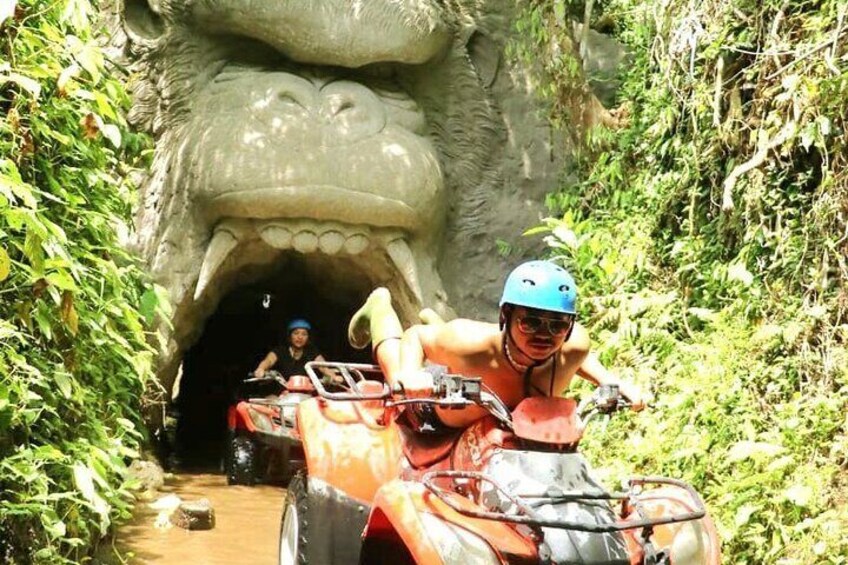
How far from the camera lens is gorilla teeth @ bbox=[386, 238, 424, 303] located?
9.17 meters

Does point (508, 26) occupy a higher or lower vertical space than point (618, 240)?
higher

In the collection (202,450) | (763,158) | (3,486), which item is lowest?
(202,450)

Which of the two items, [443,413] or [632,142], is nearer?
[443,413]

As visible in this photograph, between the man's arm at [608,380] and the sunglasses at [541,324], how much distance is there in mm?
394

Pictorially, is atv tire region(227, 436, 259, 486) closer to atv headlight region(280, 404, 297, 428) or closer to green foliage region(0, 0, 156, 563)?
atv headlight region(280, 404, 297, 428)

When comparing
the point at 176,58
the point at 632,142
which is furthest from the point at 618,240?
the point at 176,58

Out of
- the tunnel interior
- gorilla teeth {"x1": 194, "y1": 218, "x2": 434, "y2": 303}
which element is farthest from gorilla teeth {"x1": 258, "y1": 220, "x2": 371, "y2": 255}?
the tunnel interior

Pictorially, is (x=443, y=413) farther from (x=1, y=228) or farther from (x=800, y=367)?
(x=800, y=367)

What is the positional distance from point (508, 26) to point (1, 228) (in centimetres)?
598

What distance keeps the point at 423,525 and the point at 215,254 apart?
612 centimetres

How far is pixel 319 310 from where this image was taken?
13.1 metres

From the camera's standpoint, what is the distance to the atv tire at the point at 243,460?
361 inches

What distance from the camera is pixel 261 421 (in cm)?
896

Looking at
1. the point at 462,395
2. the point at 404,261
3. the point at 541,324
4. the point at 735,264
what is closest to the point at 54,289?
the point at 462,395
